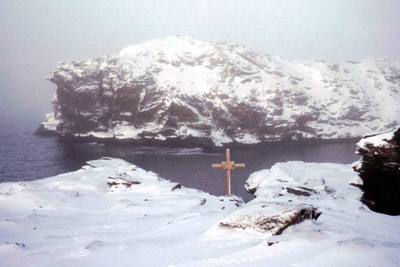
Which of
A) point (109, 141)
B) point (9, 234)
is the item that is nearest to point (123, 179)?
point (9, 234)

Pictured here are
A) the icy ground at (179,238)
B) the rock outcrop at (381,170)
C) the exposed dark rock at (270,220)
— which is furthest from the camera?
the rock outcrop at (381,170)

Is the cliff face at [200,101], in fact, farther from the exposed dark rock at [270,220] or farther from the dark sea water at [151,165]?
the exposed dark rock at [270,220]

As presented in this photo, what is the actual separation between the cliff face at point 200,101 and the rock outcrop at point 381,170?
87.2 meters

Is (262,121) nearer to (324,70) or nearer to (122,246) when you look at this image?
(324,70)

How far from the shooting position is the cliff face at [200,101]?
373 ft

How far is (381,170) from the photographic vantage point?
49.5 feet

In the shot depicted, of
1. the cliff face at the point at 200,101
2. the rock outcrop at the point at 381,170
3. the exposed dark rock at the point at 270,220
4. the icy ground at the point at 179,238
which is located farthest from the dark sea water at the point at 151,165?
the cliff face at the point at 200,101

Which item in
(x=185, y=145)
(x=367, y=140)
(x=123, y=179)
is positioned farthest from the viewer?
(x=185, y=145)

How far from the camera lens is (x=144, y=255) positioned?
6.32 metres

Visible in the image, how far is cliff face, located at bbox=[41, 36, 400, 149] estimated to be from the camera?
113688 mm

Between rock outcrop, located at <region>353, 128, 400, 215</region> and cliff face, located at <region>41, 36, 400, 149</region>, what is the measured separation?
286ft

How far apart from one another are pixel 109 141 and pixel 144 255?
344ft

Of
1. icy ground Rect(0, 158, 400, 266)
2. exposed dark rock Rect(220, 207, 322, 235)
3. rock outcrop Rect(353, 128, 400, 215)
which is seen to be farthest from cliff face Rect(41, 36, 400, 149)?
exposed dark rock Rect(220, 207, 322, 235)

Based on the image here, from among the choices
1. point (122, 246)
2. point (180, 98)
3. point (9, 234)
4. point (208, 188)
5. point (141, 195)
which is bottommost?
point (208, 188)
